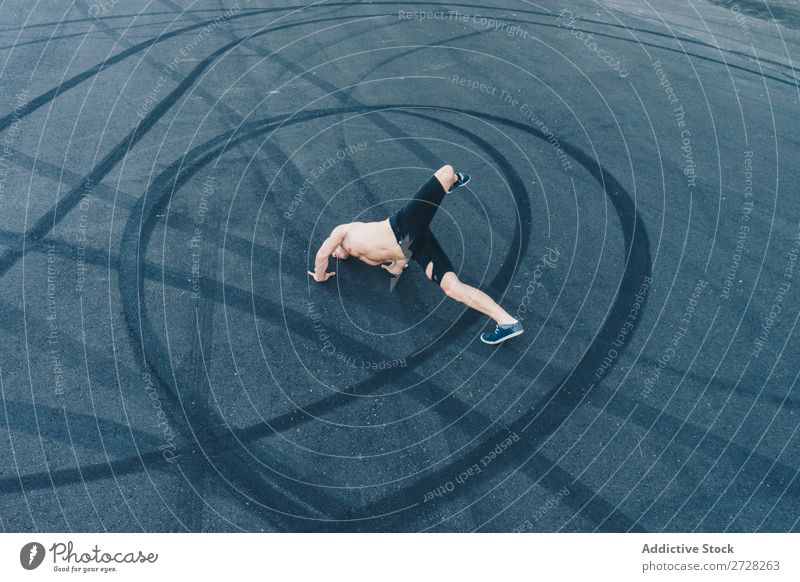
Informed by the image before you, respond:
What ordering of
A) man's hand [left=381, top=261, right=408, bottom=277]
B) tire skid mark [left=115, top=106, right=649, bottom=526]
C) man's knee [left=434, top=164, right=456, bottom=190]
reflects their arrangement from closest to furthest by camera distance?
tire skid mark [left=115, top=106, right=649, bottom=526] → man's knee [left=434, top=164, right=456, bottom=190] → man's hand [left=381, top=261, right=408, bottom=277]

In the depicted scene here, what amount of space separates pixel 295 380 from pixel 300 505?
147 centimetres

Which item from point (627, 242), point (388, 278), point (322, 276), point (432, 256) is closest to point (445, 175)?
point (432, 256)

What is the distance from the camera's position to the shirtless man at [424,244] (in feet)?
23.6

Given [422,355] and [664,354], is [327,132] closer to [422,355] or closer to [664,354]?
[422,355]

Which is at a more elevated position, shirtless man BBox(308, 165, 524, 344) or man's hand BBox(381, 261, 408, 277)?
shirtless man BBox(308, 165, 524, 344)

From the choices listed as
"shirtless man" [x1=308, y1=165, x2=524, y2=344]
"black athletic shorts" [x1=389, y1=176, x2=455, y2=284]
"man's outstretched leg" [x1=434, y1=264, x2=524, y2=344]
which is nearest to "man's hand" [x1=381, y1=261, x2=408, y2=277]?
"shirtless man" [x1=308, y1=165, x2=524, y2=344]

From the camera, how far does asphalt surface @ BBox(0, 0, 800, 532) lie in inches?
249

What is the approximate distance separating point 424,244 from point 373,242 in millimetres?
638

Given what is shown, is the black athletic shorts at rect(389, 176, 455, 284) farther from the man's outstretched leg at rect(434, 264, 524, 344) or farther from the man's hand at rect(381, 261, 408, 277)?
the man's hand at rect(381, 261, 408, 277)

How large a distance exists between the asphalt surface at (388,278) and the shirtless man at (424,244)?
14.2 inches

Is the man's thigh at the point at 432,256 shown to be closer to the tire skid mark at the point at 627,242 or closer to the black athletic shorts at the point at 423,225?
the black athletic shorts at the point at 423,225

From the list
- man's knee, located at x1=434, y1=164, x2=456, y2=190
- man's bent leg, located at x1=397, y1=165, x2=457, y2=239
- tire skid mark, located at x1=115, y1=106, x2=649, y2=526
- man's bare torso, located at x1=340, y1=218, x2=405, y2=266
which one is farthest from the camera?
man's bare torso, located at x1=340, y1=218, x2=405, y2=266

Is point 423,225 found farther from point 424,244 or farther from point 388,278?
point 388,278

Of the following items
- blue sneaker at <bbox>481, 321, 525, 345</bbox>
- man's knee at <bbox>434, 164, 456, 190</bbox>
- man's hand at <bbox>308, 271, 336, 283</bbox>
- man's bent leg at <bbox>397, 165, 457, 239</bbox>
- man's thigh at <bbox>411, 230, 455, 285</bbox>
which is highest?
man's knee at <bbox>434, 164, 456, 190</bbox>
